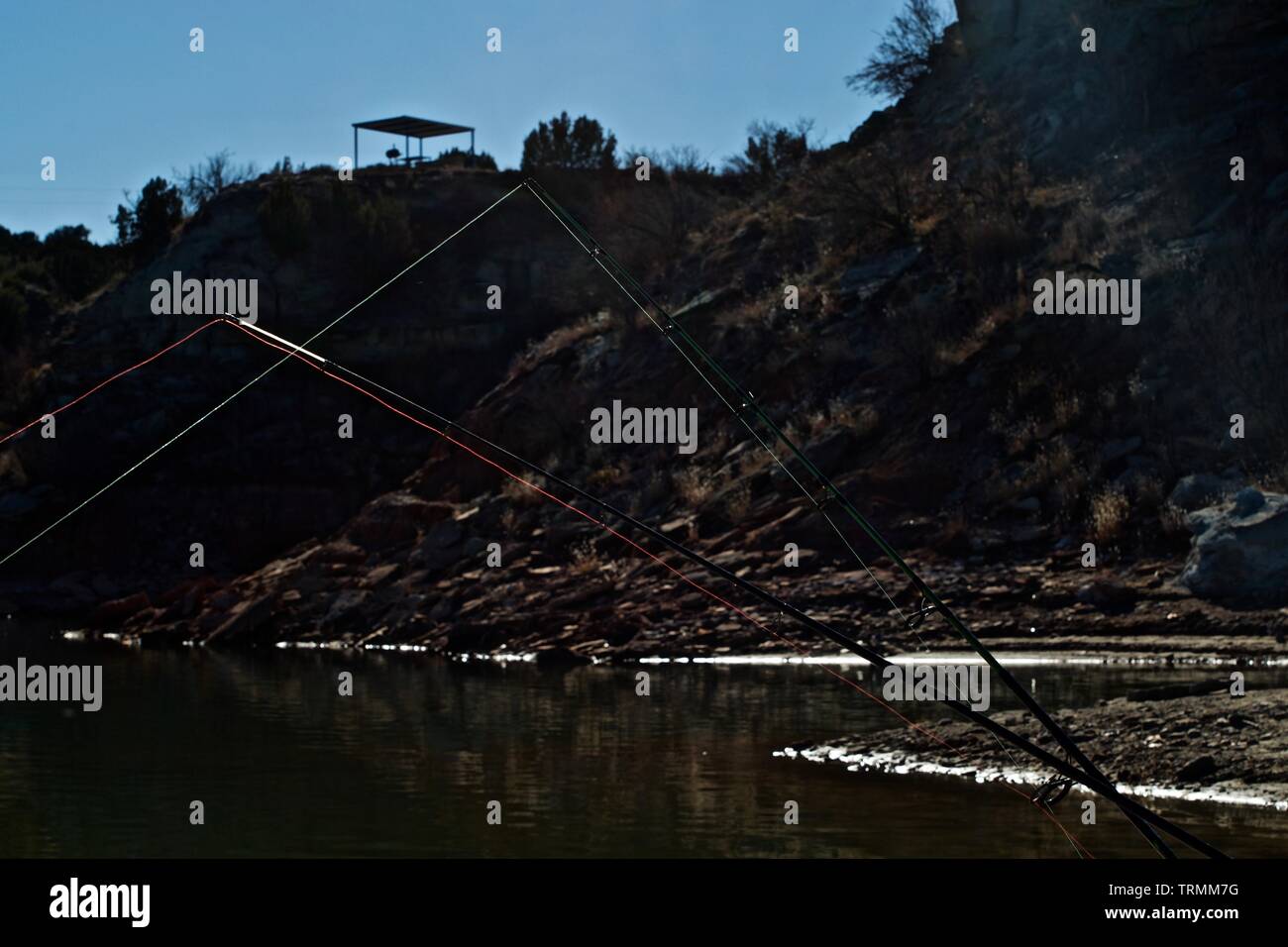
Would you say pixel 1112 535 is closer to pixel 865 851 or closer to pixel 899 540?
pixel 899 540

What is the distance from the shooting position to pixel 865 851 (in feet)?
45.2

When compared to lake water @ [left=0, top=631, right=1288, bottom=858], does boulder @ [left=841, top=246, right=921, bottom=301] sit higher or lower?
higher

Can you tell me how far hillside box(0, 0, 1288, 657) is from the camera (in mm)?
31547

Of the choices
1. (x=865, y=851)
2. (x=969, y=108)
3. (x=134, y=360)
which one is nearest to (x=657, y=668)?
(x=865, y=851)

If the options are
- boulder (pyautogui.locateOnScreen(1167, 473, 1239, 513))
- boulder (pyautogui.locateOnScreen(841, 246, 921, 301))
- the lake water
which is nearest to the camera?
the lake water

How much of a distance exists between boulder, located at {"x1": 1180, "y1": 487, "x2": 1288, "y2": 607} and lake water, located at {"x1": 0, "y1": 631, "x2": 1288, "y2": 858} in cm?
338

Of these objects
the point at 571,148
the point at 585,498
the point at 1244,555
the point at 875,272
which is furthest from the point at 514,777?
the point at 571,148

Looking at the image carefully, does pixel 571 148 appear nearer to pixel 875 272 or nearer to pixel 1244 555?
pixel 875 272

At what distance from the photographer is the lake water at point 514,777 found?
14.4m

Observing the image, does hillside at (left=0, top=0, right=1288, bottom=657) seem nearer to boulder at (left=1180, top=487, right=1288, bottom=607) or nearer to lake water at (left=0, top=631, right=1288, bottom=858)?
boulder at (left=1180, top=487, right=1288, bottom=607)

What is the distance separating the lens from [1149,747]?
16.6 meters

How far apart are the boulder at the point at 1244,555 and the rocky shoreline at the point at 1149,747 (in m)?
7.42

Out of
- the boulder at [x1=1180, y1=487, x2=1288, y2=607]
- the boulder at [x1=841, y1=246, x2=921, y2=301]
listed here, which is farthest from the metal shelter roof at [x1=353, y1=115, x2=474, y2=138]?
the boulder at [x1=1180, y1=487, x2=1288, y2=607]

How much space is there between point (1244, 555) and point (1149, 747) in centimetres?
1136
